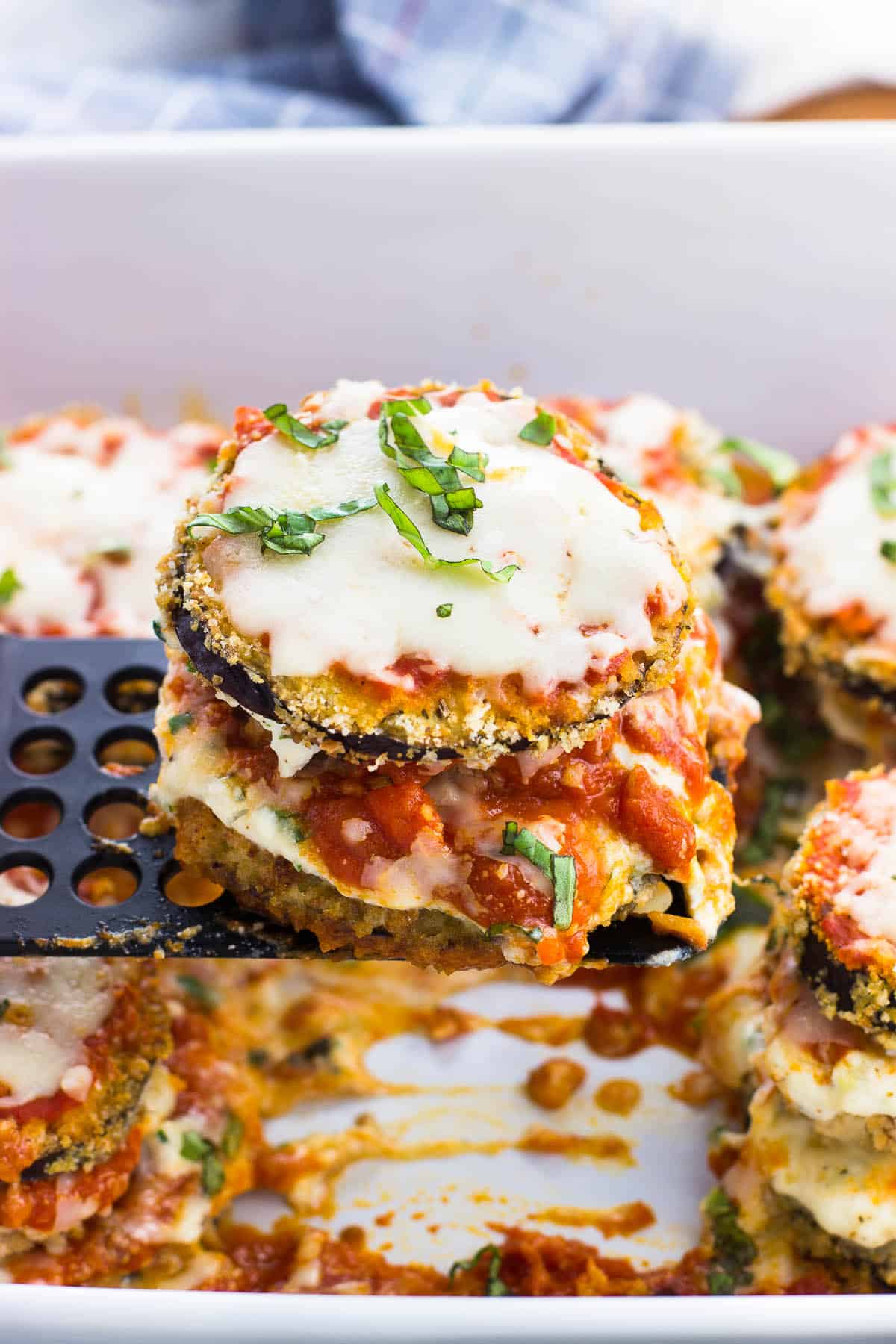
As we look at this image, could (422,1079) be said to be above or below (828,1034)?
below

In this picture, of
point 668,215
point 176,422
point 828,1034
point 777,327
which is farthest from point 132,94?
point 828,1034

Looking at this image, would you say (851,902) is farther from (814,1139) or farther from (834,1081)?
(814,1139)

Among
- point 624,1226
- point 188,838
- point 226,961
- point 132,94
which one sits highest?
point 188,838

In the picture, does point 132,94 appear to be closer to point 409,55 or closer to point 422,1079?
point 409,55

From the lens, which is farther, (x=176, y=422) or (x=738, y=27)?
(x=738, y=27)

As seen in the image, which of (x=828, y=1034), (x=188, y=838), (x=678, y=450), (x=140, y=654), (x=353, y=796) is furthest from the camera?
(x=678, y=450)

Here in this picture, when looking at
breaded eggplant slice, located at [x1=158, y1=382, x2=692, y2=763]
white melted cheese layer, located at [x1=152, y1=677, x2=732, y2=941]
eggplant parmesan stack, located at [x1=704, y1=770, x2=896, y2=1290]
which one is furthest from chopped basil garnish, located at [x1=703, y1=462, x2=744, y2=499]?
white melted cheese layer, located at [x1=152, y1=677, x2=732, y2=941]

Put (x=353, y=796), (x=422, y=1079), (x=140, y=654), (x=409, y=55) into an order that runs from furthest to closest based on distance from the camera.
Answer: (x=409, y=55) < (x=422, y=1079) < (x=140, y=654) < (x=353, y=796)

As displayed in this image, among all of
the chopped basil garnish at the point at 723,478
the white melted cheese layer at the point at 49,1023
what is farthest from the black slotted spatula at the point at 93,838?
the chopped basil garnish at the point at 723,478
